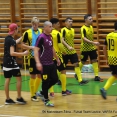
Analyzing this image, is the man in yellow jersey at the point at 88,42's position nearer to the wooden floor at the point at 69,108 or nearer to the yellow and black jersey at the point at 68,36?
the yellow and black jersey at the point at 68,36

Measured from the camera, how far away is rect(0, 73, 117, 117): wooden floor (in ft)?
29.7

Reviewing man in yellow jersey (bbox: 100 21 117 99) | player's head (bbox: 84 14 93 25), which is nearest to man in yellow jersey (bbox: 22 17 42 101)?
man in yellow jersey (bbox: 100 21 117 99)

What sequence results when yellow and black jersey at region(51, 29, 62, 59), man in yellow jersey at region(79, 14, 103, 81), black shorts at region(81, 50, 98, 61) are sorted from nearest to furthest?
yellow and black jersey at region(51, 29, 62, 59), man in yellow jersey at region(79, 14, 103, 81), black shorts at region(81, 50, 98, 61)

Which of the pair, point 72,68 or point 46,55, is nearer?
point 46,55

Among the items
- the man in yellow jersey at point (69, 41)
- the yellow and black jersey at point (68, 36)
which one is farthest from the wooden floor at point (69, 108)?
the yellow and black jersey at point (68, 36)

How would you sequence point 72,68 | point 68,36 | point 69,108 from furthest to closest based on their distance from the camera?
1. point 72,68
2. point 68,36
3. point 69,108

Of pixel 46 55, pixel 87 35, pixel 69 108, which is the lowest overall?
pixel 69 108

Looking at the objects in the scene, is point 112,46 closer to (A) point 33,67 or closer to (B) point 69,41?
(A) point 33,67

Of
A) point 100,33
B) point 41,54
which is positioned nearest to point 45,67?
point 41,54

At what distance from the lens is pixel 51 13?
49.8 feet

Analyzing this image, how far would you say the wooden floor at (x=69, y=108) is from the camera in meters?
9.05

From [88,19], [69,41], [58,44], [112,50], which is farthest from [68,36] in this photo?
[112,50]

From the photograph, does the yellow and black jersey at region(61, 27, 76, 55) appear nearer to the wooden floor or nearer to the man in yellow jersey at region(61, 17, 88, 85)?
the man in yellow jersey at region(61, 17, 88, 85)

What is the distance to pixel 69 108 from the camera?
955 centimetres
